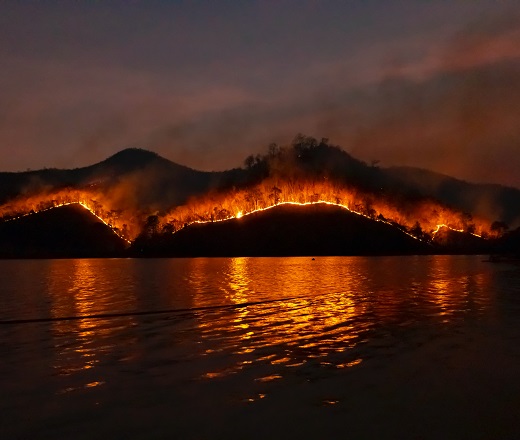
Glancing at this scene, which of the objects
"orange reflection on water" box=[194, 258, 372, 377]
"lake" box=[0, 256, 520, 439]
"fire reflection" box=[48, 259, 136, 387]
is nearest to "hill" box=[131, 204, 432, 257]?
"orange reflection on water" box=[194, 258, 372, 377]

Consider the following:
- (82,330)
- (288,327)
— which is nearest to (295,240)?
(288,327)

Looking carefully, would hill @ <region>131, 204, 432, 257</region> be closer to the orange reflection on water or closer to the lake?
the orange reflection on water

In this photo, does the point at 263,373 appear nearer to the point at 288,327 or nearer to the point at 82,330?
the point at 288,327

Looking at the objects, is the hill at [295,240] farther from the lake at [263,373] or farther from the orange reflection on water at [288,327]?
the lake at [263,373]

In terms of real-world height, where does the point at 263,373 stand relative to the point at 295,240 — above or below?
below

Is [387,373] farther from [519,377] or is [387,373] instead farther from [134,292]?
[134,292]

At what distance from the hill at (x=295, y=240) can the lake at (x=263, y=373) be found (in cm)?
15388

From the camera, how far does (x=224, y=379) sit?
14156 millimetres

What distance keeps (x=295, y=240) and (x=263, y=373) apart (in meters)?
172

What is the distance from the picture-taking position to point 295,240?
186125mm

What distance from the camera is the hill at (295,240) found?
18288 cm

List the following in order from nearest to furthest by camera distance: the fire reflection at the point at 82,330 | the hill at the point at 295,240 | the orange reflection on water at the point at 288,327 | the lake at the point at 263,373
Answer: the lake at the point at 263,373
the fire reflection at the point at 82,330
the orange reflection on water at the point at 288,327
the hill at the point at 295,240

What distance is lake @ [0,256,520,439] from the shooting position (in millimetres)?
10773

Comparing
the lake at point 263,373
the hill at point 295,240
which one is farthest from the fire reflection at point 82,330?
the hill at point 295,240
